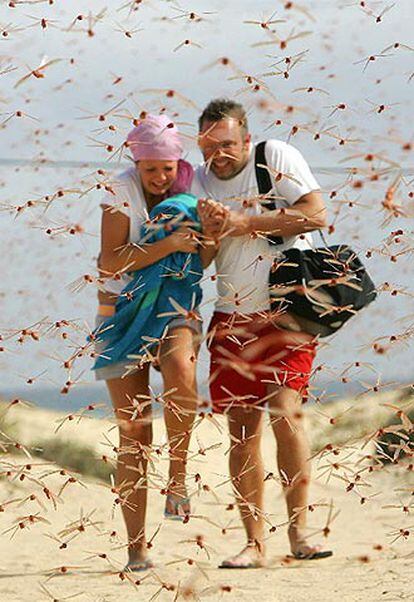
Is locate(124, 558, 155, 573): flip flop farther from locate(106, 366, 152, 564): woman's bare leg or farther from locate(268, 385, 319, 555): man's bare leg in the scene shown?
locate(268, 385, 319, 555): man's bare leg

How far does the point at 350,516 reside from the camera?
990 cm

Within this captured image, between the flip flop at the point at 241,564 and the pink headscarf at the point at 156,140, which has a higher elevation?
the pink headscarf at the point at 156,140

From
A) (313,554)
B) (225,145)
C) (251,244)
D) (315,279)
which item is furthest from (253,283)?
(313,554)

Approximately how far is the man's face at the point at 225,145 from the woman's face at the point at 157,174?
17 centimetres

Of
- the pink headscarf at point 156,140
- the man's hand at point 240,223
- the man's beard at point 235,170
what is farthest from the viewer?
the man's beard at point 235,170

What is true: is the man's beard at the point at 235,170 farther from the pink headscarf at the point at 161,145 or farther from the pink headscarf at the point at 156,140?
the pink headscarf at the point at 156,140

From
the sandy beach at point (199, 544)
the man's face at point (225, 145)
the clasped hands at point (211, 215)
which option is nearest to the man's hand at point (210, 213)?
the clasped hands at point (211, 215)

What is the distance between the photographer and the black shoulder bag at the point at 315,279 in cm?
566

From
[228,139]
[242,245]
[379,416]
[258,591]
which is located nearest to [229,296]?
[242,245]

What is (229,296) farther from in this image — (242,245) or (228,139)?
(228,139)

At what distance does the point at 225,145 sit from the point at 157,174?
13.8 inches

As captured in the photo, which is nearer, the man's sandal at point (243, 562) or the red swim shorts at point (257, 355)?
the red swim shorts at point (257, 355)

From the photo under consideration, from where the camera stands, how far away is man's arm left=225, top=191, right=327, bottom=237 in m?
5.23

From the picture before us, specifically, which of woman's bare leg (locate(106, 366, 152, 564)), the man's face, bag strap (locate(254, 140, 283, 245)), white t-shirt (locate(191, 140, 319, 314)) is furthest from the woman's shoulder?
woman's bare leg (locate(106, 366, 152, 564))
